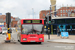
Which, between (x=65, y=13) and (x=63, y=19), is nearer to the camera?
(x=63, y=19)

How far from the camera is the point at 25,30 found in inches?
667

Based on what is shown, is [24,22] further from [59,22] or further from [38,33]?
[59,22]

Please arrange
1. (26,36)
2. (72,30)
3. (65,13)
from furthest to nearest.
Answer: (65,13) < (72,30) < (26,36)

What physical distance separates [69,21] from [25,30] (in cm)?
2380

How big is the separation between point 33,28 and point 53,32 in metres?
23.7

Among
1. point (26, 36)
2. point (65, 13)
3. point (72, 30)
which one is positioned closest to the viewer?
point (26, 36)

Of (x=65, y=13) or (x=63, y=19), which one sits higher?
(x=65, y=13)

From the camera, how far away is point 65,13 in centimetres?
13475

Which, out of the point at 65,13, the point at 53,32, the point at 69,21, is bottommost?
the point at 53,32

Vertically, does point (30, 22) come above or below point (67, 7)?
below

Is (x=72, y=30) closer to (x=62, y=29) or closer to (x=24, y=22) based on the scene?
(x=62, y=29)

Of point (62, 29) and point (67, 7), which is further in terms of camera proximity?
point (67, 7)

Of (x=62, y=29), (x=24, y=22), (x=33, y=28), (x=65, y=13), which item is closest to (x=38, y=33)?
(x=33, y=28)

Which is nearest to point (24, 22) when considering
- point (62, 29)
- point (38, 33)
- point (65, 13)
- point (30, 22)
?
point (30, 22)
